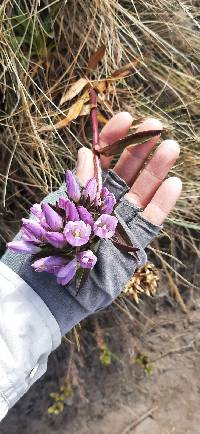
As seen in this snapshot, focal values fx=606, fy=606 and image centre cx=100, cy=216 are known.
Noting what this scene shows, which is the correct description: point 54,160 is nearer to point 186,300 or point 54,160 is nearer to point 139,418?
point 186,300

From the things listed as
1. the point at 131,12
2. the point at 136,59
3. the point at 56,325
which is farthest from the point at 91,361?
the point at 131,12

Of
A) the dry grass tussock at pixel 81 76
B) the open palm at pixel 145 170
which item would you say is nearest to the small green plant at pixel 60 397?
the dry grass tussock at pixel 81 76

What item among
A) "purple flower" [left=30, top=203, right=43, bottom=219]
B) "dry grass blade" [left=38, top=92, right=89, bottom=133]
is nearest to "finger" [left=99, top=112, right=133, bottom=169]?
"dry grass blade" [left=38, top=92, right=89, bottom=133]

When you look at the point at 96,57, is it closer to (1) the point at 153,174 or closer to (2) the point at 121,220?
(1) the point at 153,174

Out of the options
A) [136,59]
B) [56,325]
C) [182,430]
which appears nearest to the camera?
[56,325]

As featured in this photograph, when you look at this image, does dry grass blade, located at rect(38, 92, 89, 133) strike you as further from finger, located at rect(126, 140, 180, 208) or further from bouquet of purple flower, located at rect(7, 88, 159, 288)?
bouquet of purple flower, located at rect(7, 88, 159, 288)

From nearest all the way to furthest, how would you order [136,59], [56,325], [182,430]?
[56,325] < [136,59] < [182,430]

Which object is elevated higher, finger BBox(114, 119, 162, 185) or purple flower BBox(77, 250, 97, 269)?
finger BBox(114, 119, 162, 185)
